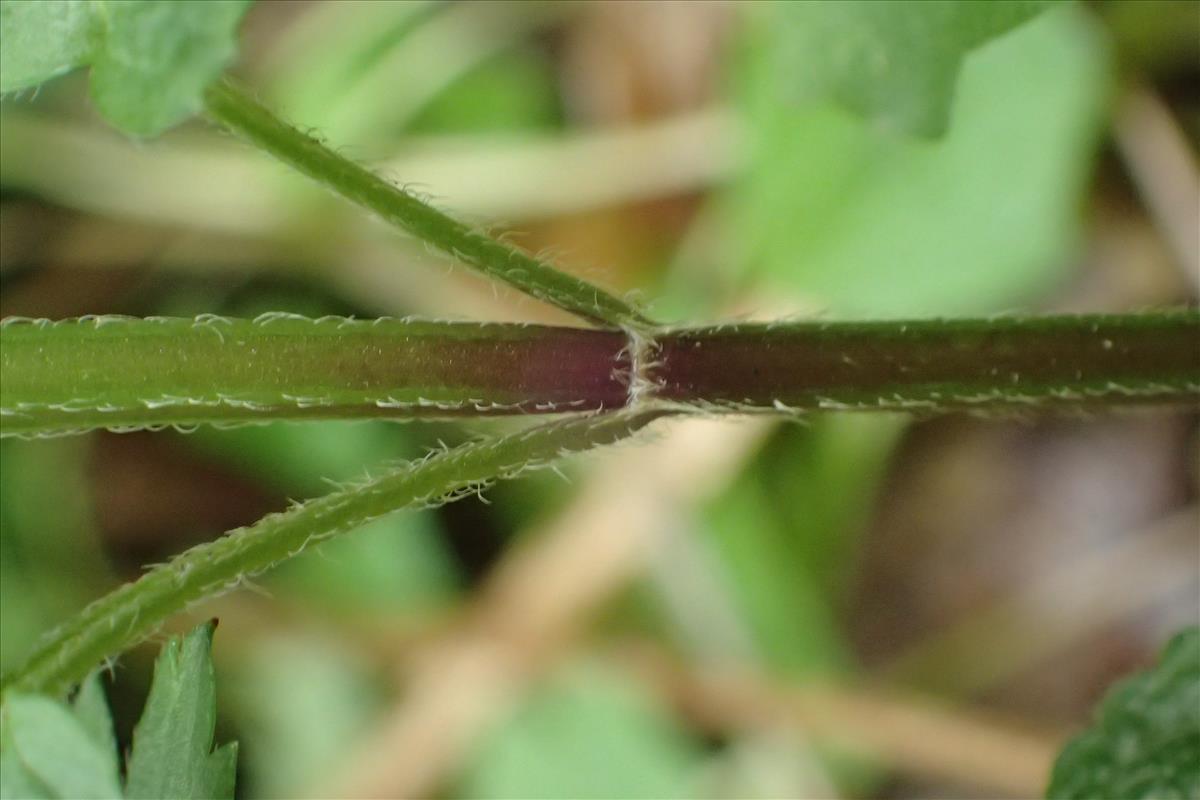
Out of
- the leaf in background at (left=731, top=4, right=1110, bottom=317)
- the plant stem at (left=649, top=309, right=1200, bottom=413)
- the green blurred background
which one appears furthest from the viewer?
the green blurred background

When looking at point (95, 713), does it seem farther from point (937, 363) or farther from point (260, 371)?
point (937, 363)

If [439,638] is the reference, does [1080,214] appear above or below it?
above

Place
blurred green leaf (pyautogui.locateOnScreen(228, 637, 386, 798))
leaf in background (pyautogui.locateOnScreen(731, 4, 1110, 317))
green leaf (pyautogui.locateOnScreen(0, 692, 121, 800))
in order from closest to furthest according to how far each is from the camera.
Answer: green leaf (pyautogui.locateOnScreen(0, 692, 121, 800)) → leaf in background (pyautogui.locateOnScreen(731, 4, 1110, 317)) → blurred green leaf (pyautogui.locateOnScreen(228, 637, 386, 798))

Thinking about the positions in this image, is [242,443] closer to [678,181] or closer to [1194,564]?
[678,181]

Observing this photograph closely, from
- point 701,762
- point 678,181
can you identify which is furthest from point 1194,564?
point 678,181

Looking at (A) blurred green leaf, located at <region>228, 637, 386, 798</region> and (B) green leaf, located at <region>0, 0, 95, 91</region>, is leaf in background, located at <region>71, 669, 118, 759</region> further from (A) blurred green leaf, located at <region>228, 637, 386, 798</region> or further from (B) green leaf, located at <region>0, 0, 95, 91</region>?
(A) blurred green leaf, located at <region>228, 637, 386, 798</region>

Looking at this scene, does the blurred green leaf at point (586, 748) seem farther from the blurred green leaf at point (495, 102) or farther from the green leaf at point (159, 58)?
the green leaf at point (159, 58)

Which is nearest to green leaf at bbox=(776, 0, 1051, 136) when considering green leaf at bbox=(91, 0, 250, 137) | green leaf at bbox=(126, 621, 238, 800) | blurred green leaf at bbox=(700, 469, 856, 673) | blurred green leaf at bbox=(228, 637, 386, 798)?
green leaf at bbox=(91, 0, 250, 137)
